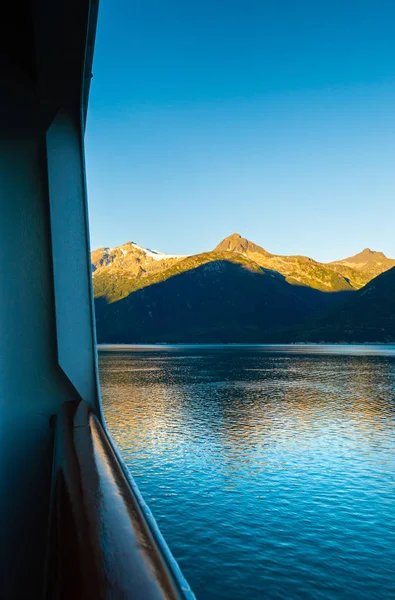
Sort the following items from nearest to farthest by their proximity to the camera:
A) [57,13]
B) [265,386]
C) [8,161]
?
[57,13] → [8,161] → [265,386]

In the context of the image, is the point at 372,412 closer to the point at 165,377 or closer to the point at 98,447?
the point at 165,377

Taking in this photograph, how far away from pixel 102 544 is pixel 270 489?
22.2 meters

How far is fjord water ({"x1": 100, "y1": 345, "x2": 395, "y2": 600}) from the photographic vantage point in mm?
13875

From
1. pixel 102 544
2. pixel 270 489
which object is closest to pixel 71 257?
pixel 102 544

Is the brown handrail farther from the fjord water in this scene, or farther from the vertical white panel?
the fjord water

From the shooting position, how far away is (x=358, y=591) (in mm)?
12969

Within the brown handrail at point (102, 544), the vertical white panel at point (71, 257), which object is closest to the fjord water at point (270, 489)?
the vertical white panel at point (71, 257)

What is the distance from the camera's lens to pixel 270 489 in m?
21.9

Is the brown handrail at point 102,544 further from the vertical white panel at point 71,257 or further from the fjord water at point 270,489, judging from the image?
the fjord water at point 270,489

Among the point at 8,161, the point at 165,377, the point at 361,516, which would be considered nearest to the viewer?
the point at 8,161

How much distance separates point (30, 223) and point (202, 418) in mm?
38682

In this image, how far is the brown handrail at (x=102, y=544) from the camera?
4.63ft

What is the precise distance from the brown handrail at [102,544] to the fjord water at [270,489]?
40.7ft

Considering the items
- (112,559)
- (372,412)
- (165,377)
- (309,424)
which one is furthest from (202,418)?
(112,559)
